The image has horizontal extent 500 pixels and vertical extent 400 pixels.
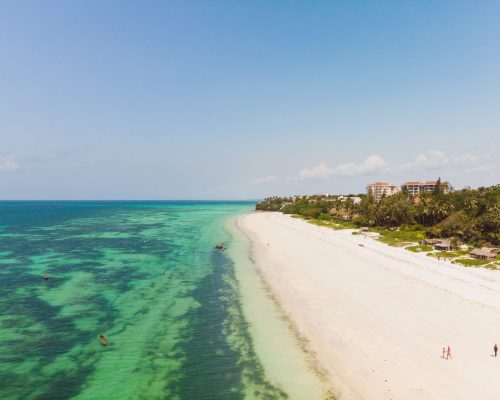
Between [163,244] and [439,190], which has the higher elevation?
[439,190]

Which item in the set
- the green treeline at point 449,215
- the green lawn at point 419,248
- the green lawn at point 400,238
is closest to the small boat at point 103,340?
the green lawn at point 419,248

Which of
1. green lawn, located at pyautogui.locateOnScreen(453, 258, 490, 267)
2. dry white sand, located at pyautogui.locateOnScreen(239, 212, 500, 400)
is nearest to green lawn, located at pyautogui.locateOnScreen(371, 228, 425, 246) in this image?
dry white sand, located at pyautogui.locateOnScreen(239, 212, 500, 400)

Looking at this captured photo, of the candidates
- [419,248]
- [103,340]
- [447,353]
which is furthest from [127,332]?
[419,248]

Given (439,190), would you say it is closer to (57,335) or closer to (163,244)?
(163,244)

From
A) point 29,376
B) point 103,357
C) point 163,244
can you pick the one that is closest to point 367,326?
point 103,357

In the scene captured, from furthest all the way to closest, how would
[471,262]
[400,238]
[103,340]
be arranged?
[400,238], [471,262], [103,340]

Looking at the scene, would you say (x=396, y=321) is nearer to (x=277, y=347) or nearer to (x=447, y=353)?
(x=447, y=353)

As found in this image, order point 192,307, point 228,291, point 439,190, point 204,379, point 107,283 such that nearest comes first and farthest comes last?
point 204,379
point 192,307
point 228,291
point 107,283
point 439,190
